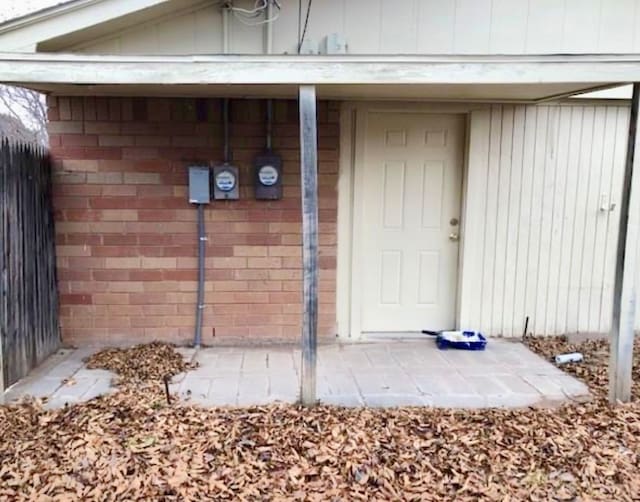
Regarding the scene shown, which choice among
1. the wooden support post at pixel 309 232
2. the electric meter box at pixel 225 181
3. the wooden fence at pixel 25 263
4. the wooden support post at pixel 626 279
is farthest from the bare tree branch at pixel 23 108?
the wooden support post at pixel 626 279

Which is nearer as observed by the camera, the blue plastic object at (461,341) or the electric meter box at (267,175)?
the electric meter box at (267,175)

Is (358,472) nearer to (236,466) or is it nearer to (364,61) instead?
(236,466)

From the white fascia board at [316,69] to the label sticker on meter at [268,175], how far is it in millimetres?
1516

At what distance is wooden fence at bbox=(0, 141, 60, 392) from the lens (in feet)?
13.3

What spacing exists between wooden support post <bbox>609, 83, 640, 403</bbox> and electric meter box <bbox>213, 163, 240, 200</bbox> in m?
3.09

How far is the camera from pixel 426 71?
3500mm

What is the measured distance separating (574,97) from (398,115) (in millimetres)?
1653

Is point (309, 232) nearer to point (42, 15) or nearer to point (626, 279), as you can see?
point (626, 279)

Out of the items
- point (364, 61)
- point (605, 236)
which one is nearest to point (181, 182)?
point (364, 61)

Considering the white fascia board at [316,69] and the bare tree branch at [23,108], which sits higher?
the bare tree branch at [23,108]

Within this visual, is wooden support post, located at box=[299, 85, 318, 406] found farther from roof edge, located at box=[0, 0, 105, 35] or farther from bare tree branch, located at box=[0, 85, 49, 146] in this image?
bare tree branch, located at box=[0, 85, 49, 146]

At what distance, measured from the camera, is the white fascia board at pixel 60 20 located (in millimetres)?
3721

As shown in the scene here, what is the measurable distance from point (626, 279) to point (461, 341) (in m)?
1.68

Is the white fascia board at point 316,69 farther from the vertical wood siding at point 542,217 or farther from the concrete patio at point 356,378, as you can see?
the concrete patio at point 356,378
